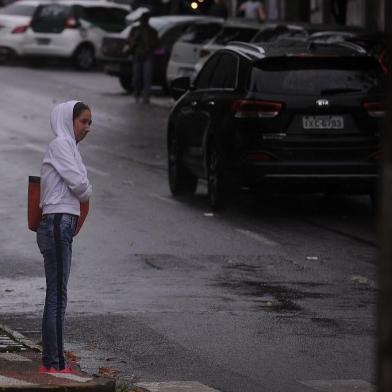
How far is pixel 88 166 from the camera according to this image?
20.4 meters

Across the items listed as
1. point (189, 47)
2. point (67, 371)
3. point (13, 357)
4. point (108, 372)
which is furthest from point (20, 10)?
point (67, 371)

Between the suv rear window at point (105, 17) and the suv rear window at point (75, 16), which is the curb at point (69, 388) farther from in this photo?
the suv rear window at point (105, 17)

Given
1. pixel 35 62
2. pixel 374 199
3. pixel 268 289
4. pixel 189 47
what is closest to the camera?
pixel 268 289

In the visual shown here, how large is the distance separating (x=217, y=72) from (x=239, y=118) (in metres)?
1.78

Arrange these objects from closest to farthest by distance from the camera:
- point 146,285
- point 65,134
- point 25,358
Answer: point 65,134, point 25,358, point 146,285

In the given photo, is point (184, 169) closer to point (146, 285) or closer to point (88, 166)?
point (88, 166)

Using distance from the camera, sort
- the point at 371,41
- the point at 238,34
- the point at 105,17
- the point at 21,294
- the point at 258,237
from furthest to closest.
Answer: the point at 105,17 → the point at 238,34 → the point at 371,41 → the point at 258,237 → the point at 21,294

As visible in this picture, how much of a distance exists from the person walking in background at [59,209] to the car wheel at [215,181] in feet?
25.7

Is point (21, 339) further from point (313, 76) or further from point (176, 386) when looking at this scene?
point (313, 76)

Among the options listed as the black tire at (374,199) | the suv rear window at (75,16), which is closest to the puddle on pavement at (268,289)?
the black tire at (374,199)

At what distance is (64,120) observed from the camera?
834 cm

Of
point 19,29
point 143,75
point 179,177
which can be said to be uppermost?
point 179,177

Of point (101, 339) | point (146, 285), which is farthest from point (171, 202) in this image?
point (101, 339)

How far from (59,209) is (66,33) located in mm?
33171
